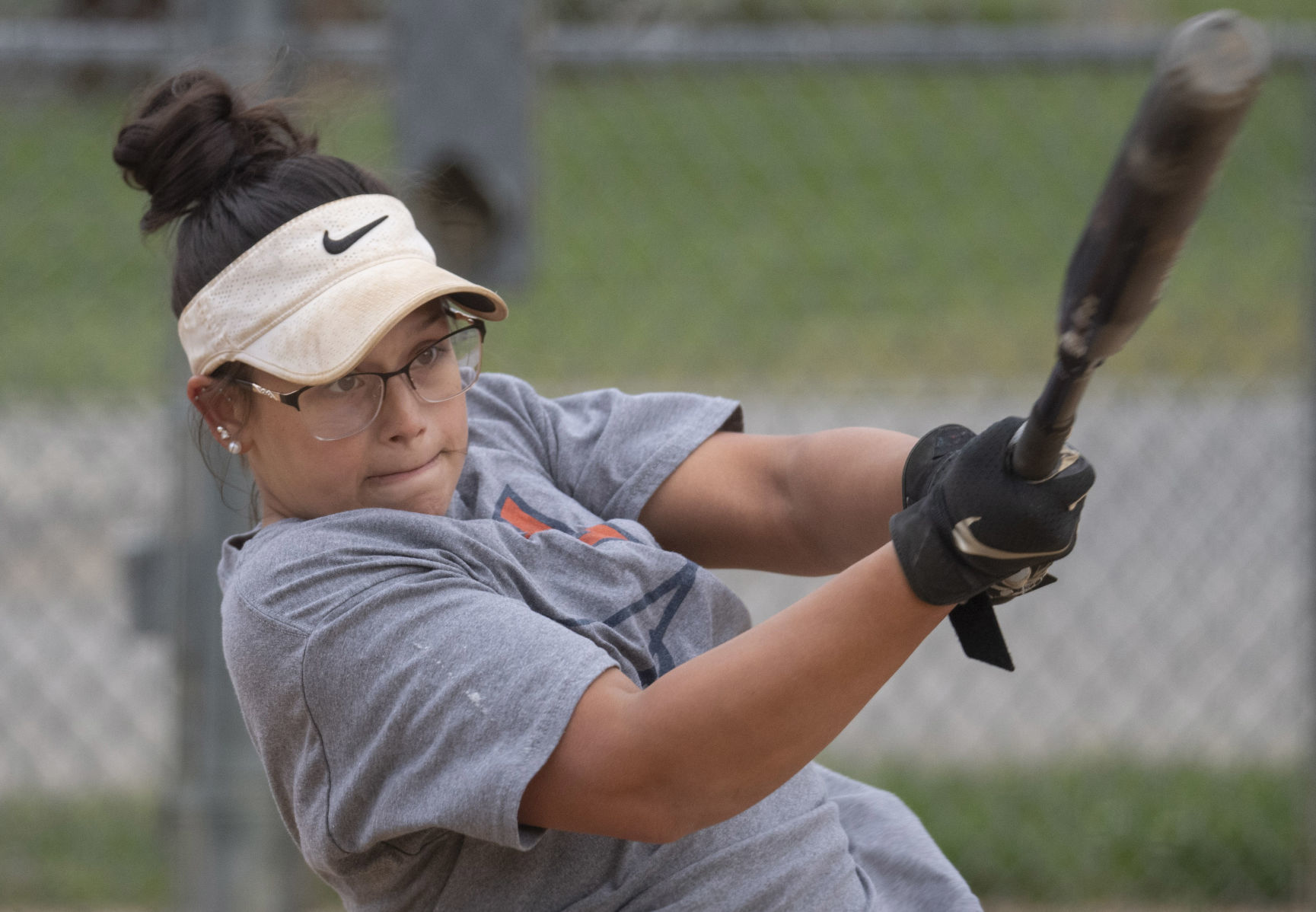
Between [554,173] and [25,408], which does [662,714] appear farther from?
[554,173]

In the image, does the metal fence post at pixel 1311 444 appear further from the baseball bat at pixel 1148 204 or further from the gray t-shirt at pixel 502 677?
the baseball bat at pixel 1148 204

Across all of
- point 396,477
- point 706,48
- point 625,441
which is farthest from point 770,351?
point 396,477

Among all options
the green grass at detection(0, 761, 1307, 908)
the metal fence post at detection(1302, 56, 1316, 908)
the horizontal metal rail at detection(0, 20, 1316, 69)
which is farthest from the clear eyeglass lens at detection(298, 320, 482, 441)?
the metal fence post at detection(1302, 56, 1316, 908)

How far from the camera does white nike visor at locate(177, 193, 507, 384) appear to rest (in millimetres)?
1239

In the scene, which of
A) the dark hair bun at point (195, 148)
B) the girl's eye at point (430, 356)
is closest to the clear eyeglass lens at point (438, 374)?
the girl's eye at point (430, 356)

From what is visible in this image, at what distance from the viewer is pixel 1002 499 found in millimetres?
1005

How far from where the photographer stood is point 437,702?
3.63 ft

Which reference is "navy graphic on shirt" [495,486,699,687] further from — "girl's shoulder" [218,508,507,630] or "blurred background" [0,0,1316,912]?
"blurred background" [0,0,1316,912]

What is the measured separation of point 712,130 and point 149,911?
3.13m

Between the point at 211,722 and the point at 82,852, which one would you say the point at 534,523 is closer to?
the point at 211,722

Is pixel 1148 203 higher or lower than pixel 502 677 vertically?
higher

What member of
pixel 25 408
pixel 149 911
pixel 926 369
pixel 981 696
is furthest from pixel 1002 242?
pixel 149 911

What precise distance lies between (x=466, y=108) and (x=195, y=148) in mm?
866

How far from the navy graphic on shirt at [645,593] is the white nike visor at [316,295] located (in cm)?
22
